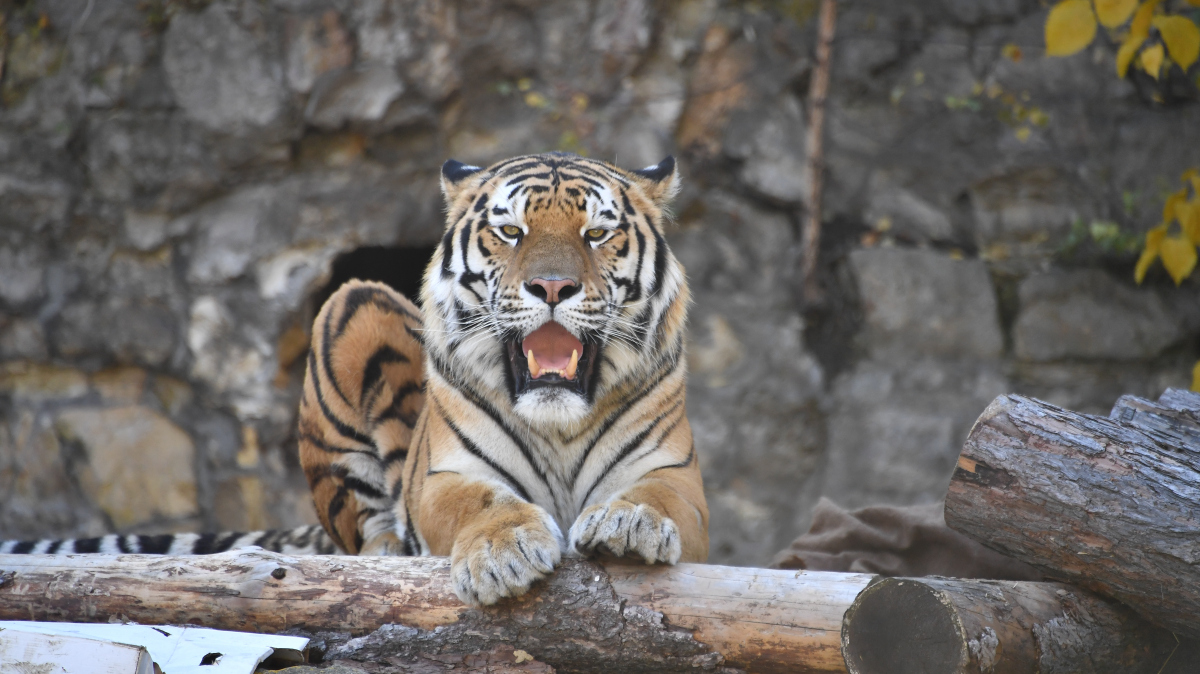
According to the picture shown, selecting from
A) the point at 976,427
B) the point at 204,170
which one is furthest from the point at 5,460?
the point at 976,427

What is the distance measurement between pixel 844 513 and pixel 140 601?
85.2 inches

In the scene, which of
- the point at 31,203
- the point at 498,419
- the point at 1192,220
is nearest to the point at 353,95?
the point at 31,203

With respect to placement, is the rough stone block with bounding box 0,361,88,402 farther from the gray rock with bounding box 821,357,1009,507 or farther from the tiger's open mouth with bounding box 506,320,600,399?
the gray rock with bounding box 821,357,1009,507

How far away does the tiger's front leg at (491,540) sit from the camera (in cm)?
201

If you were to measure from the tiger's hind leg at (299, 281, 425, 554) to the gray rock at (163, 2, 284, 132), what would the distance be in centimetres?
175

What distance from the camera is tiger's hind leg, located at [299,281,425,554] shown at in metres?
3.39

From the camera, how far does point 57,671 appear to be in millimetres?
1832

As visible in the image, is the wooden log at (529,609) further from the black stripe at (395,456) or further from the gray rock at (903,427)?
the gray rock at (903,427)

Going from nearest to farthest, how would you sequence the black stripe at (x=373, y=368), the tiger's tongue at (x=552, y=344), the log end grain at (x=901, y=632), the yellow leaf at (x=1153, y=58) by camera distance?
the log end grain at (x=901, y=632)
the tiger's tongue at (x=552, y=344)
the yellow leaf at (x=1153, y=58)
the black stripe at (x=373, y=368)

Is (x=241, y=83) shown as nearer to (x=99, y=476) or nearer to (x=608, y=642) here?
(x=99, y=476)

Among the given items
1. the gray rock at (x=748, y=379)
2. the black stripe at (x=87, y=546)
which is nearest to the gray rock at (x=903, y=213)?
the gray rock at (x=748, y=379)

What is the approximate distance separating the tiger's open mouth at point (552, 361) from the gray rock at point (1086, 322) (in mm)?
3397

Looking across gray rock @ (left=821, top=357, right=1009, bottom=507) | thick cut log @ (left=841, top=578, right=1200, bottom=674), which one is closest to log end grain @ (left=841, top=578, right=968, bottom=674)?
thick cut log @ (left=841, top=578, right=1200, bottom=674)

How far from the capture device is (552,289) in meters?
2.41
